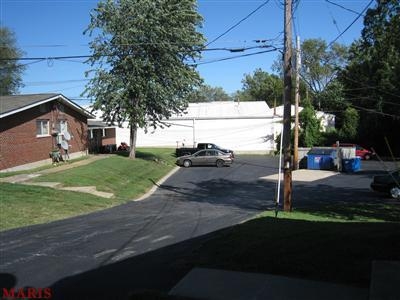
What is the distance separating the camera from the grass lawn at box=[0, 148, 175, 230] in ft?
52.0

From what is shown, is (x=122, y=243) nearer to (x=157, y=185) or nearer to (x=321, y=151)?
(x=157, y=185)

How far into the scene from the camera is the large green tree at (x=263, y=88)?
93137 millimetres

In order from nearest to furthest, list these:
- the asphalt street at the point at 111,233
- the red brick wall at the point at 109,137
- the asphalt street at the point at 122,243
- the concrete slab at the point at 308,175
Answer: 1. the asphalt street at the point at 122,243
2. the asphalt street at the point at 111,233
3. the concrete slab at the point at 308,175
4. the red brick wall at the point at 109,137

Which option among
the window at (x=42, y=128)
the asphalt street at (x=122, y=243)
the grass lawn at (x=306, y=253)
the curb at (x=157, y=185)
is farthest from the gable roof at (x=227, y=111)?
the grass lawn at (x=306, y=253)

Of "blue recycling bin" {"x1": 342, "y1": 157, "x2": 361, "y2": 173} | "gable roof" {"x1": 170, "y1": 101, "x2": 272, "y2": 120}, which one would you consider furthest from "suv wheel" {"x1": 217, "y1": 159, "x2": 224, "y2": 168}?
"gable roof" {"x1": 170, "y1": 101, "x2": 272, "y2": 120}

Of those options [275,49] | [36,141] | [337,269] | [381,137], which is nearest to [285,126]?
[275,49]

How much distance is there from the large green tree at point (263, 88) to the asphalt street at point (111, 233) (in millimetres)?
66699

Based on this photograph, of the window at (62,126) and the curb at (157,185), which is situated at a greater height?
the window at (62,126)

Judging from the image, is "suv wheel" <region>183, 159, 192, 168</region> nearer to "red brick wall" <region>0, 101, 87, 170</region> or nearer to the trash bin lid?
the trash bin lid

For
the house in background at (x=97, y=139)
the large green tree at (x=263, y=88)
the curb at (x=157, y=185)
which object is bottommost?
the curb at (x=157, y=185)

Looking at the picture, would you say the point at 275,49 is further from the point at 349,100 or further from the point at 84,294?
the point at 349,100

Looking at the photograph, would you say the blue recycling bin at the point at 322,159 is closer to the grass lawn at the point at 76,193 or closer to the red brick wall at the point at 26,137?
the grass lawn at the point at 76,193

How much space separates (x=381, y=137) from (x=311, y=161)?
1622 cm

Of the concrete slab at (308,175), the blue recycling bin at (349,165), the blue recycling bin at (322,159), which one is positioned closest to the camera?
the concrete slab at (308,175)
